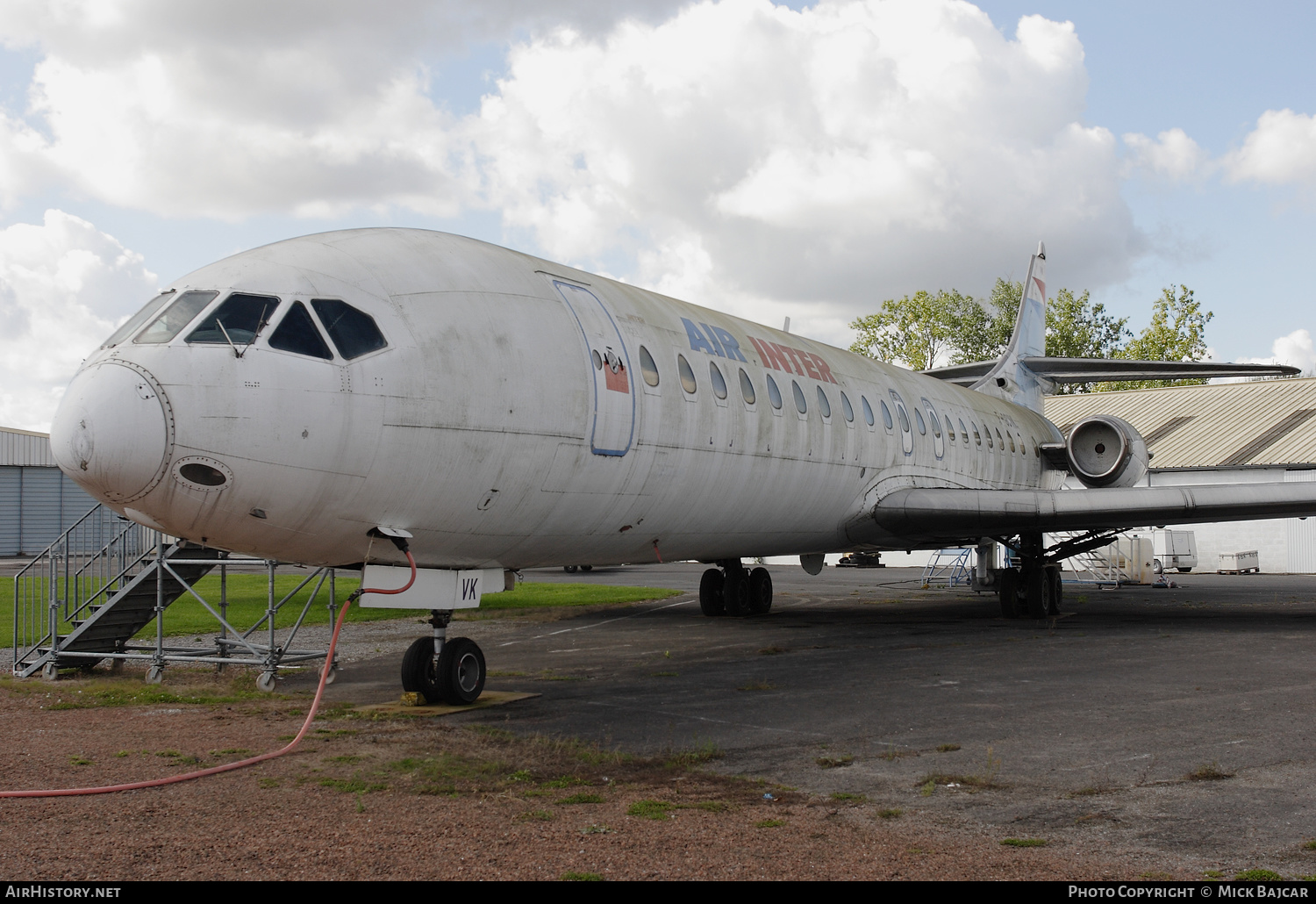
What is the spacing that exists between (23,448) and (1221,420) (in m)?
51.6

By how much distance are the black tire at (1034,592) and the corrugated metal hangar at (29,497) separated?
138ft

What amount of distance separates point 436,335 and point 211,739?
143 inches

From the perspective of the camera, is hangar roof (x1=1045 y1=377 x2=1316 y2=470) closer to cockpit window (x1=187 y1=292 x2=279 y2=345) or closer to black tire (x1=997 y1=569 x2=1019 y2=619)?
black tire (x1=997 y1=569 x2=1019 y2=619)

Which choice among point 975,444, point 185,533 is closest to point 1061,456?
point 975,444

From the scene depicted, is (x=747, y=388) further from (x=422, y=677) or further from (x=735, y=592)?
(x=735, y=592)

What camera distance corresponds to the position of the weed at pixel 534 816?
559cm

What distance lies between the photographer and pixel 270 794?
6250 mm

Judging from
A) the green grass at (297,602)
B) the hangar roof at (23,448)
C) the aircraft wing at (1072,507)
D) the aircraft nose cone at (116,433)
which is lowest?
the green grass at (297,602)

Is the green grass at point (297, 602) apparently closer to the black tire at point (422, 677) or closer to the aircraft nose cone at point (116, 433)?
the black tire at point (422, 677)

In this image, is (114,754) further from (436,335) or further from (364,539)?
(436,335)

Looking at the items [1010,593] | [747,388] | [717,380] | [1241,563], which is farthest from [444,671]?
[1241,563]

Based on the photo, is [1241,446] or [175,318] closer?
[175,318]

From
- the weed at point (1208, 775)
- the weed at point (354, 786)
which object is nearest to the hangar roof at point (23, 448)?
the weed at point (354, 786)

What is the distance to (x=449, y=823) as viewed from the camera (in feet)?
18.1
